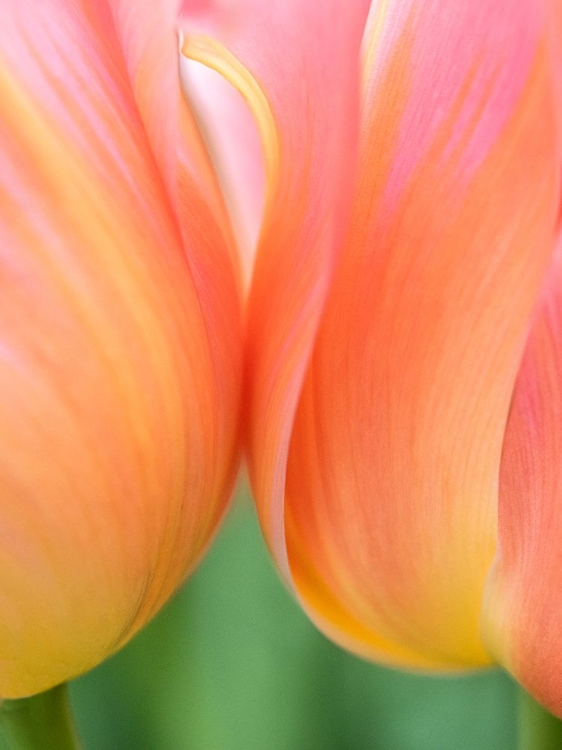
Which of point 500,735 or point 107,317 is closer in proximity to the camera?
point 107,317

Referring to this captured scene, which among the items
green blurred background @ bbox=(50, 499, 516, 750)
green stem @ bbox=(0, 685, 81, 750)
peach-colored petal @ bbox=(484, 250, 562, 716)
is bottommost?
green blurred background @ bbox=(50, 499, 516, 750)

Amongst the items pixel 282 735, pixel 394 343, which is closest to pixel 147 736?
pixel 282 735

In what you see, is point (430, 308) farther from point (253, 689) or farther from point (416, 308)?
point (253, 689)

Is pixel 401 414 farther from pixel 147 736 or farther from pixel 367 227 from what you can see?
pixel 147 736

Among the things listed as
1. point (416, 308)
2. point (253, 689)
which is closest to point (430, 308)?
point (416, 308)

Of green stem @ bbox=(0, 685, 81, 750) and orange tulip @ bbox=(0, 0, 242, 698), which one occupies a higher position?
orange tulip @ bbox=(0, 0, 242, 698)
